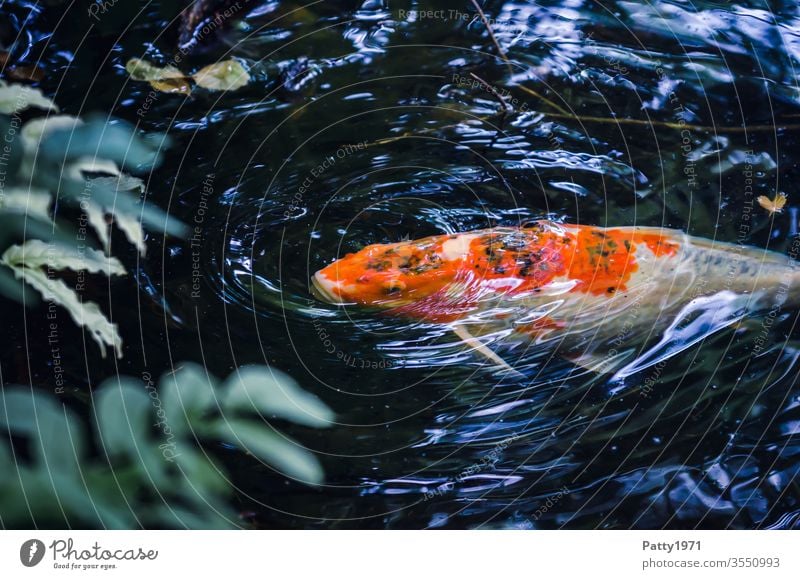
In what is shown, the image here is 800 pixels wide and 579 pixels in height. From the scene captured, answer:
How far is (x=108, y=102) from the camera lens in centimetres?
78

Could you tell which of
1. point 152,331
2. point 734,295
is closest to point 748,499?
point 734,295

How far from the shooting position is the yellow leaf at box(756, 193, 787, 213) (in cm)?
82

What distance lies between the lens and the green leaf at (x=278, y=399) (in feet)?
2.45

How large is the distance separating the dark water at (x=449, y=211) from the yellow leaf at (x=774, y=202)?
0.04ft

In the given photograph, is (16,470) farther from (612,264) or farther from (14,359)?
(612,264)

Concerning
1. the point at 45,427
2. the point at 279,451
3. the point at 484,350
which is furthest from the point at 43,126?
the point at 484,350

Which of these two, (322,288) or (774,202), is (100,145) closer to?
(322,288)

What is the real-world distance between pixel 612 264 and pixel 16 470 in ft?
2.20

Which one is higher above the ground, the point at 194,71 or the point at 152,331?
the point at 194,71

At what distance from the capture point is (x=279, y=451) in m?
0.74

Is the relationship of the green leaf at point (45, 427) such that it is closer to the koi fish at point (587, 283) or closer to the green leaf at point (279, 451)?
the green leaf at point (279, 451)

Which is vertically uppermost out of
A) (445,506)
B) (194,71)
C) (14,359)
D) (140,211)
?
(194,71)
